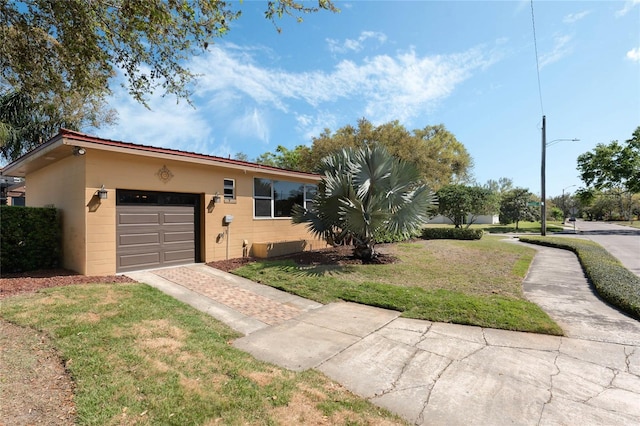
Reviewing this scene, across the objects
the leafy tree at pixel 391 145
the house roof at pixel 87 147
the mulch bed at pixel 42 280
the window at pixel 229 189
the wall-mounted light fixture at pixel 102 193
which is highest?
the leafy tree at pixel 391 145

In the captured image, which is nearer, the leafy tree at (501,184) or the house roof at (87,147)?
the house roof at (87,147)

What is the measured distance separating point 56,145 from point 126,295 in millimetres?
4096

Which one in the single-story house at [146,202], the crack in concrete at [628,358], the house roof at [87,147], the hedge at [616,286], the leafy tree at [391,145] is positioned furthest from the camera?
the leafy tree at [391,145]

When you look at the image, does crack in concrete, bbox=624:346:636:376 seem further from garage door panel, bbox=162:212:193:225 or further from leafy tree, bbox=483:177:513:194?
leafy tree, bbox=483:177:513:194

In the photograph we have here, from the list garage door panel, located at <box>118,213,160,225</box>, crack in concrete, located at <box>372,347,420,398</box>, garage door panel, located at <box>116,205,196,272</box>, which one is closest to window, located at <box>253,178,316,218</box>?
garage door panel, located at <box>116,205,196,272</box>

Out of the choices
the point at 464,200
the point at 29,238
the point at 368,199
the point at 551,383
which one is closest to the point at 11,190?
the point at 29,238

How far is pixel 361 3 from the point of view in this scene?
666 cm

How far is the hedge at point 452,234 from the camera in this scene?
1850 cm

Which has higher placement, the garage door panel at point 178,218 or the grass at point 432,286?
the garage door panel at point 178,218

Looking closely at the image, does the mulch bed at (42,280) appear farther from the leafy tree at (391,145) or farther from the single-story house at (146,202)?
the leafy tree at (391,145)

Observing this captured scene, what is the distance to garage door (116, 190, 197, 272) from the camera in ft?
26.1

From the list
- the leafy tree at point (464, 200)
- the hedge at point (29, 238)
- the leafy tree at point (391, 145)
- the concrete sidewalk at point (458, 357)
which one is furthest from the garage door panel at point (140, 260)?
the leafy tree at point (464, 200)

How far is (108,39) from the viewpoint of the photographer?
4.84 metres

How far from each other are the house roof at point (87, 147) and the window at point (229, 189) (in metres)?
0.55
